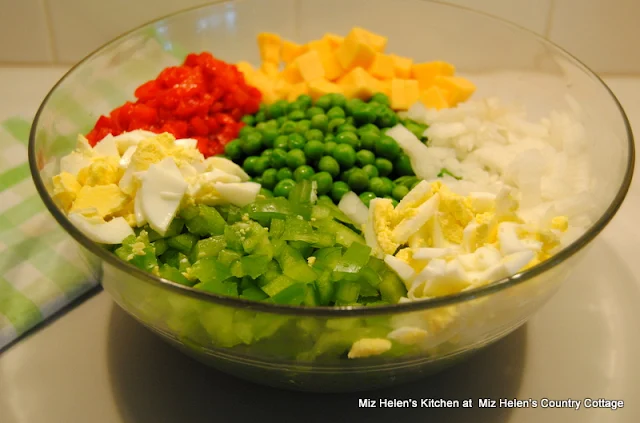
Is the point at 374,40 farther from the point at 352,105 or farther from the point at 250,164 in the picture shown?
the point at 250,164

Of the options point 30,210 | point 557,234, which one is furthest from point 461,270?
point 30,210

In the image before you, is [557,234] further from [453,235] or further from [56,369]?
[56,369]

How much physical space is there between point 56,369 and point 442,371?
720mm

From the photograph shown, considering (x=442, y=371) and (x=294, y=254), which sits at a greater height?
(x=294, y=254)

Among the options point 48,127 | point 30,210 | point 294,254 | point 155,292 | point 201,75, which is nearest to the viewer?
point 155,292

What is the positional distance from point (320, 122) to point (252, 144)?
179 mm

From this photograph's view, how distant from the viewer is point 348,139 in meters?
1.46

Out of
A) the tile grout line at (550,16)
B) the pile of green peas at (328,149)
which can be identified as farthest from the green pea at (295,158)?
the tile grout line at (550,16)

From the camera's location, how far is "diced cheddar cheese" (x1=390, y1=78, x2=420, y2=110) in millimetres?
1644

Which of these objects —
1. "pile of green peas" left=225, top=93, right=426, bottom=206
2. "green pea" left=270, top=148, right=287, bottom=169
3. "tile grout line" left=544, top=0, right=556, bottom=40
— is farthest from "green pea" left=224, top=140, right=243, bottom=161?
"tile grout line" left=544, top=0, right=556, bottom=40

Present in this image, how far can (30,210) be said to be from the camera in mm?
1473

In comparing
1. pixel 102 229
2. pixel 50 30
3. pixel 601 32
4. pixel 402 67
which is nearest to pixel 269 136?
pixel 402 67

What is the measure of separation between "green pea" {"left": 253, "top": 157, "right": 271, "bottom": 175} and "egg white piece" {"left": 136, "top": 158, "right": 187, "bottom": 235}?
1.17ft

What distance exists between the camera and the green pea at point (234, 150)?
59.9 inches
